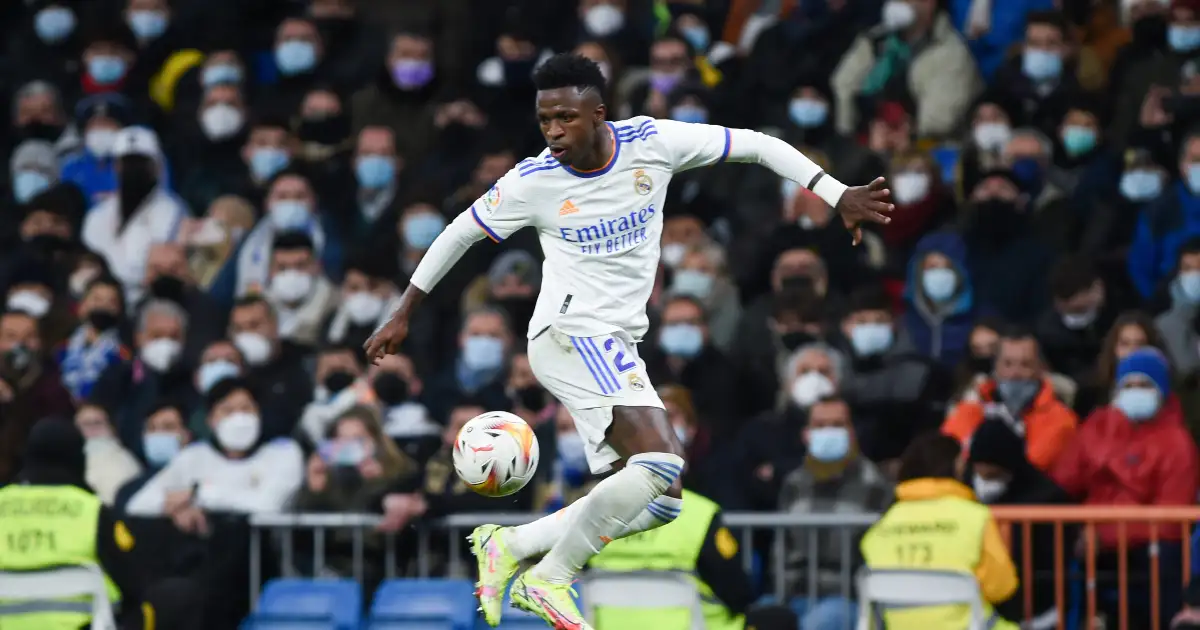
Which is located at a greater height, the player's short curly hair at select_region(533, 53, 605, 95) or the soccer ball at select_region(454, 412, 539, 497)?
the player's short curly hair at select_region(533, 53, 605, 95)

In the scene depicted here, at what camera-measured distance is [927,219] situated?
1425cm

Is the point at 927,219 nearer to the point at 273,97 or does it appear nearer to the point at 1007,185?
the point at 1007,185

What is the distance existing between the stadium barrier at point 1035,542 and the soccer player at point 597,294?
272 centimetres

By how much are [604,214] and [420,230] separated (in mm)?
5889

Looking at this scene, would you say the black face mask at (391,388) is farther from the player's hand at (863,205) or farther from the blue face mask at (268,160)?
the player's hand at (863,205)

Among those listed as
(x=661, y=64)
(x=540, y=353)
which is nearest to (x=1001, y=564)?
(x=540, y=353)

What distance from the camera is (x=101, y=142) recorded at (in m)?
16.6

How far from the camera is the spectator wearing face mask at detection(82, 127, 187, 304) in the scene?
51.8 feet

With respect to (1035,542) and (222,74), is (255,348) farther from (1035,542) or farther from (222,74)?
(1035,542)

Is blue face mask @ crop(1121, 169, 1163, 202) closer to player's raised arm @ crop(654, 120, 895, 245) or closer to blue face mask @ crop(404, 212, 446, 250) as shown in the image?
blue face mask @ crop(404, 212, 446, 250)

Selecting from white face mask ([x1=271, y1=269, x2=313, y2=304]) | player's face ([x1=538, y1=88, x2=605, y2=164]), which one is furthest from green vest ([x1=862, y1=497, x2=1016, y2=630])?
white face mask ([x1=271, y1=269, x2=313, y2=304])

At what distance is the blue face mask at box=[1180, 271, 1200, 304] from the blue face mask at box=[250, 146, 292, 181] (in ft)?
20.4

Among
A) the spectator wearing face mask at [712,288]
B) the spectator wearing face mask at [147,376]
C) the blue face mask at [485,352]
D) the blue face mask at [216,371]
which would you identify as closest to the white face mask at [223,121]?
the spectator wearing face mask at [147,376]

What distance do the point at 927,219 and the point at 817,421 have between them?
100 inches
